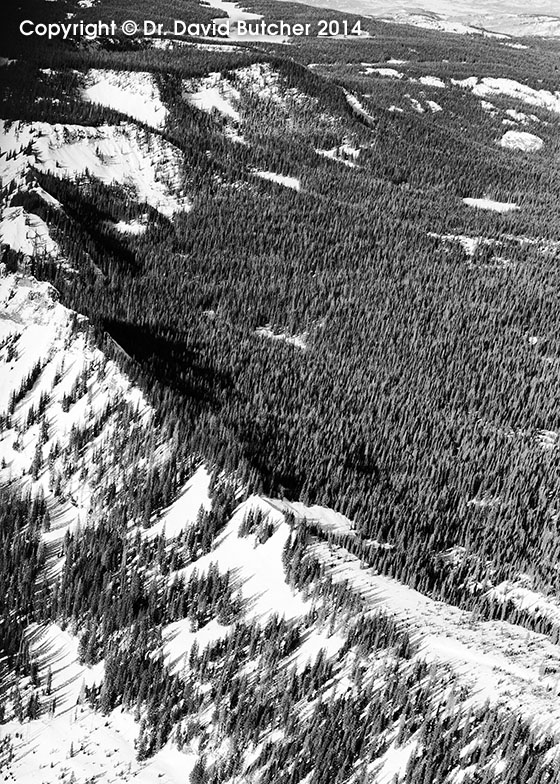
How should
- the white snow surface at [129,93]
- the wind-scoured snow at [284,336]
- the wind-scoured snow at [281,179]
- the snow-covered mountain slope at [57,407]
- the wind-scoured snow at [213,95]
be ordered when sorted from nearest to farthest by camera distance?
the snow-covered mountain slope at [57,407] → the wind-scoured snow at [284,336] → the wind-scoured snow at [281,179] → the white snow surface at [129,93] → the wind-scoured snow at [213,95]

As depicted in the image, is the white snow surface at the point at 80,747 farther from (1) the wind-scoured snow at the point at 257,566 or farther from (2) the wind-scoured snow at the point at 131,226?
(2) the wind-scoured snow at the point at 131,226

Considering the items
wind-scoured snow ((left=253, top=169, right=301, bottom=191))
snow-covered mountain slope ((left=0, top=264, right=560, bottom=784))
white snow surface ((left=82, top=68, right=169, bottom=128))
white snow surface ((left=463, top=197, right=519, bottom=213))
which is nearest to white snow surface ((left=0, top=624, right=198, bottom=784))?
snow-covered mountain slope ((left=0, top=264, right=560, bottom=784))

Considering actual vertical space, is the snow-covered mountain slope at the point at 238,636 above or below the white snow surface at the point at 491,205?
below

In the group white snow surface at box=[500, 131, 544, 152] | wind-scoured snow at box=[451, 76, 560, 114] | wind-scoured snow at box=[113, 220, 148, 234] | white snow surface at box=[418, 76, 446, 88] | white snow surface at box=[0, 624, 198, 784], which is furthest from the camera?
wind-scoured snow at box=[451, 76, 560, 114]

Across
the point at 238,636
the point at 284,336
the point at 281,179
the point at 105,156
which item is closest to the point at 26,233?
the point at 284,336

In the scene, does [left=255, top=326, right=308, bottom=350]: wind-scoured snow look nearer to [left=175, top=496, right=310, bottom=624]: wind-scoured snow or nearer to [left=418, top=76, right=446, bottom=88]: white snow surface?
[left=175, top=496, right=310, bottom=624]: wind-scoured snow

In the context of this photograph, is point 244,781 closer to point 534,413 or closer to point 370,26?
point 534,413

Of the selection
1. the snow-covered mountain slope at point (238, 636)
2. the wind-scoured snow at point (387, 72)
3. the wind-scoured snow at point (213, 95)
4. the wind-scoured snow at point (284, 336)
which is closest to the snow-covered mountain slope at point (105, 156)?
the wind-scoured snow at point (213, 95)
